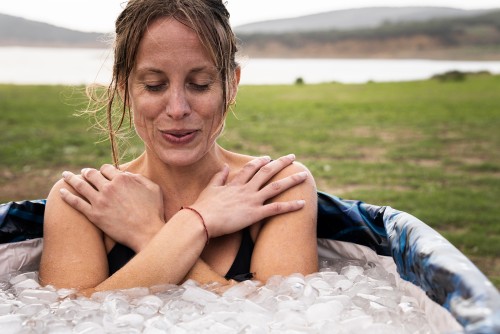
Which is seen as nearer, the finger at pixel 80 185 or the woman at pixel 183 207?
the woman at pixel 183 207

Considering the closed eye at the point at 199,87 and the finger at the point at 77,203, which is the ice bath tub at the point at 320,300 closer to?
the finger at the point at 77,203

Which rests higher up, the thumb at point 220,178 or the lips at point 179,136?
Answer: the lips at point 179,136

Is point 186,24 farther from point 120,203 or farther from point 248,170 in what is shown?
point 120,203

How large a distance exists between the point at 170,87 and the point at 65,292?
2.99 feet

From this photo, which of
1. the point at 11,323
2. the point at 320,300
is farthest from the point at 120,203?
the point at 320,300

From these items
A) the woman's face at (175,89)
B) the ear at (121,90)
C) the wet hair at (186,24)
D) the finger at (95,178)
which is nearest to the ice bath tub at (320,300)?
the finger at (95,178)

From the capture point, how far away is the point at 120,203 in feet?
8.75

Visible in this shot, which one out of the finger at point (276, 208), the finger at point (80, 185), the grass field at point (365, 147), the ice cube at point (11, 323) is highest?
the finger at point (80, 185)

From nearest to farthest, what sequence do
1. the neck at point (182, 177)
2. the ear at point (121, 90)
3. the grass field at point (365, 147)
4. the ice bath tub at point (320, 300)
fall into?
the ice bath tub at point (320, 300)
the ear at point (121, 90)
the neck at point (182, 177)
the grass field at point (365, 147)

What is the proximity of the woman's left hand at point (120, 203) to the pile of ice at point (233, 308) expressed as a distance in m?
0.29

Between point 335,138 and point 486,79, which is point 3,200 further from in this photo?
point 486,79

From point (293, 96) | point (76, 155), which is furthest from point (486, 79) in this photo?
point (76, 155)

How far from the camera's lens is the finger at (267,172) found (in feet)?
8.86

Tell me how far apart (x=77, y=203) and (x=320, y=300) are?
1.10 meters
